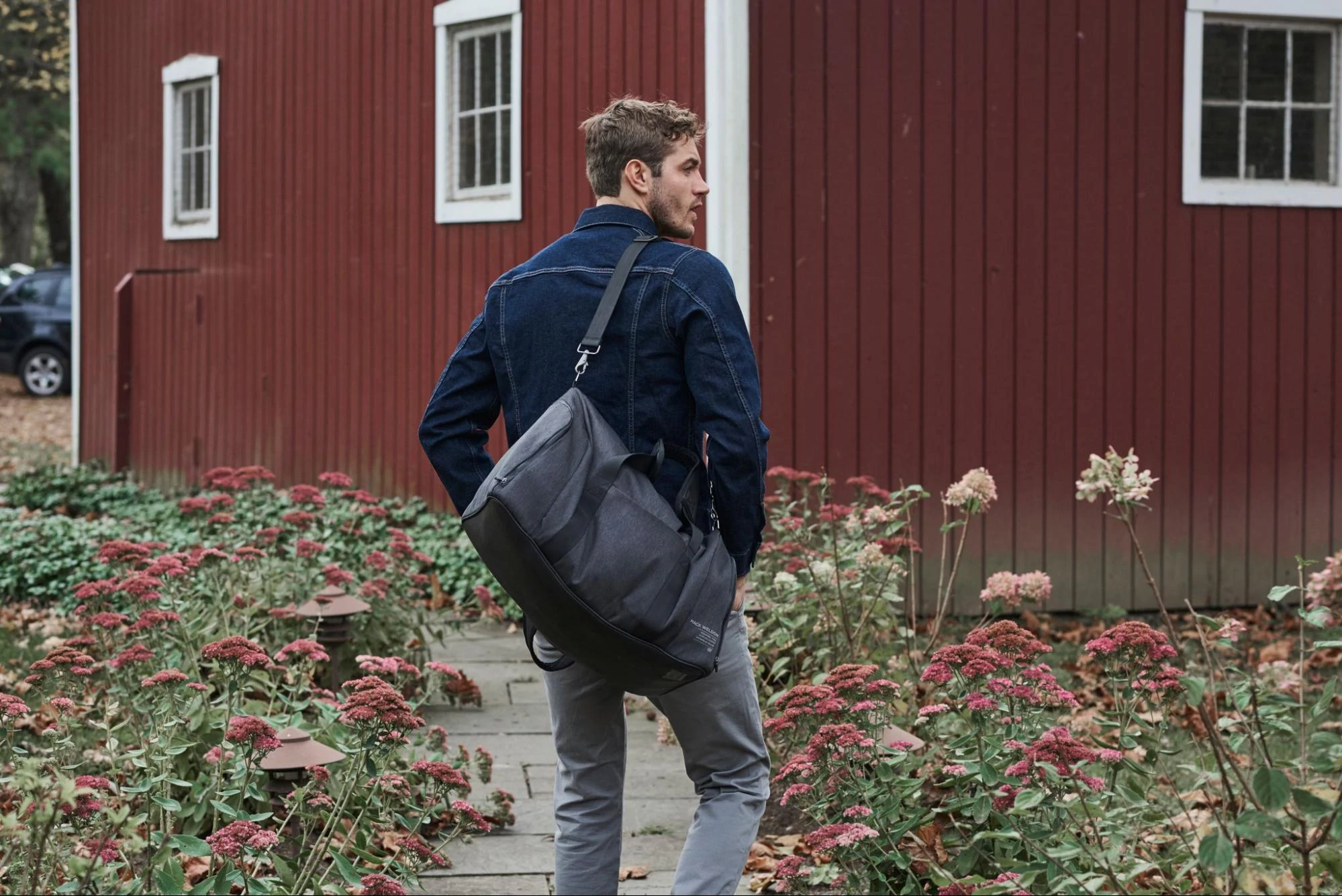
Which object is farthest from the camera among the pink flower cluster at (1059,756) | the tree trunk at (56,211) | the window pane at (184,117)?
the tree trunk at (56,211)

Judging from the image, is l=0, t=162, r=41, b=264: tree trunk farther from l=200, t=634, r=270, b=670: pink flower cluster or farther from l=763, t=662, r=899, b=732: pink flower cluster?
l=763, t=662, r=899, b=732: pink flower cluster

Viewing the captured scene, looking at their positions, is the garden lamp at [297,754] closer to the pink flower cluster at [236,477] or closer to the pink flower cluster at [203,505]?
the pink flower cluster at [203,505]

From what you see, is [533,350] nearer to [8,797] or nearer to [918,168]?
[8,797]

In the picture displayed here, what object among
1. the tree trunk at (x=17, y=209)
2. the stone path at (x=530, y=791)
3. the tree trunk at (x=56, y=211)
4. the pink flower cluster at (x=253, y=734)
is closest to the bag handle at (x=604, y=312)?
the pink flower cluster at (x=253, y=734)

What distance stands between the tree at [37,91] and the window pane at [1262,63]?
2305cm

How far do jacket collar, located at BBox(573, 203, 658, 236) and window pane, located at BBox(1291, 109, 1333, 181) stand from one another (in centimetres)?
665

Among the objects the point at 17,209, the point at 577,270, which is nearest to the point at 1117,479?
the point at 577,270

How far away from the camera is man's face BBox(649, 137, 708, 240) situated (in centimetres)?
340

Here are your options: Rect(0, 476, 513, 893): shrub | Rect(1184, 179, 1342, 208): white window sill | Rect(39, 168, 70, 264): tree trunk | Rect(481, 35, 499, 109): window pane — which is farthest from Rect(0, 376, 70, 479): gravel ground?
Rect(1184, 179, 1342, 208): white window sill

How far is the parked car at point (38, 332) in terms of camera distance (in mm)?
25094

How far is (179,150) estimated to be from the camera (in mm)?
13594

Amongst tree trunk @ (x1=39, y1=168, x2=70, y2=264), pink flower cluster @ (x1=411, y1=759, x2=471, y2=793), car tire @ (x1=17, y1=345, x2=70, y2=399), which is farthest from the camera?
tree trunk @ (x1=39, y1=168, x2=70, y2=264)

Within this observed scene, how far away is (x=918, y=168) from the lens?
27.8 ft

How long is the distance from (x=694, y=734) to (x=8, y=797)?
2.06 m
